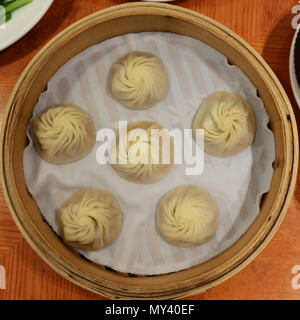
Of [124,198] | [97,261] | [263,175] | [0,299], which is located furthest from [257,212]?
[0,299]

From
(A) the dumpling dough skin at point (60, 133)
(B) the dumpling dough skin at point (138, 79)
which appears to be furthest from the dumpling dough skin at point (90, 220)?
(B) the dumpling dough skin at point (138, 79)

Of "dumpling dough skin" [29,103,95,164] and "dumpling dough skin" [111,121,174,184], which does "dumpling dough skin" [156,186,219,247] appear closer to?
"dumpling dough skin" [111,121,174,184]

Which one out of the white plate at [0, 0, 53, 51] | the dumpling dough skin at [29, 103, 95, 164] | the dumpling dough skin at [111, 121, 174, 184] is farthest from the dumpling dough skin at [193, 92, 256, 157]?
the white plate at [0, 0, 53, 51]

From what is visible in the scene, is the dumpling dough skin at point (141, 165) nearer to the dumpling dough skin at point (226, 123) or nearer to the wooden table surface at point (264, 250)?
the dumpling dough skin at point (226, 123)

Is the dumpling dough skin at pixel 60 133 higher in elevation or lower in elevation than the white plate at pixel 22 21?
lower

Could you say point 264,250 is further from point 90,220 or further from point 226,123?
point 90,220

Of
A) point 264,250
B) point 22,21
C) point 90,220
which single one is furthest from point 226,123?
point 22,21
